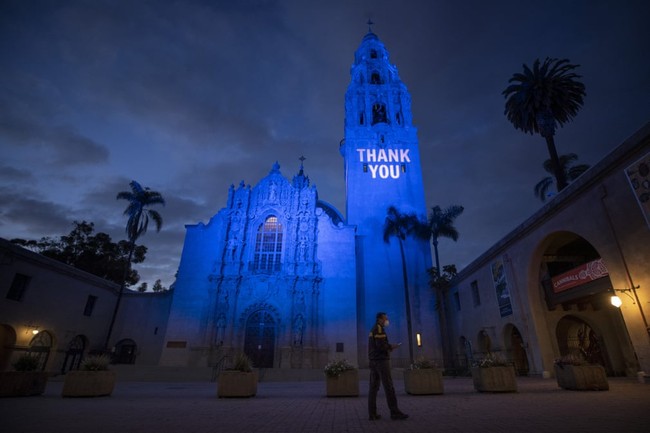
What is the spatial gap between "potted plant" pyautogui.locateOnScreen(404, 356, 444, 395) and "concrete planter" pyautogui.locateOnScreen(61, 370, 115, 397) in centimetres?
992

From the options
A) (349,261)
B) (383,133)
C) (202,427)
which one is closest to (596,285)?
(202,427)

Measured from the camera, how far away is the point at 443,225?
1137 inches

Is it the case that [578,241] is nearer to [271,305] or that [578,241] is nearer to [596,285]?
[596,285]

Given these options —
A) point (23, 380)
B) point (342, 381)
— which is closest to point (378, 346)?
point (342, 381)

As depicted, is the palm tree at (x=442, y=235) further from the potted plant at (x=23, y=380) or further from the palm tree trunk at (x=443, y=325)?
the potted plant at (x=23, y=380)

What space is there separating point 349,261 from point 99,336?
22901 mm

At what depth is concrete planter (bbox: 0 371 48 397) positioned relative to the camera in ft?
29.8

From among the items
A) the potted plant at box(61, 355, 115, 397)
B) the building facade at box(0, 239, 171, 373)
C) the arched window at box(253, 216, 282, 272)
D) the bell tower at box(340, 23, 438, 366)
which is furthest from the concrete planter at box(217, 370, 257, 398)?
the bell tower at box(340, 23, 438, 366)

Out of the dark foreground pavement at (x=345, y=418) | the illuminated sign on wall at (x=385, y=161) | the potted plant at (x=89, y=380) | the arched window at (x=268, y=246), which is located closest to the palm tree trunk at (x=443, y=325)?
the illuminated sign on wall at (x=385, y=161)

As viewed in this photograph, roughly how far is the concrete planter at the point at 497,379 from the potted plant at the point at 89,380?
12194 mm

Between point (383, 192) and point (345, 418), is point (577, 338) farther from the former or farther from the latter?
point (383, 192)

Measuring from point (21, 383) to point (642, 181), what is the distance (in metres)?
20.8

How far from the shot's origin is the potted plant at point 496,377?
387 inches

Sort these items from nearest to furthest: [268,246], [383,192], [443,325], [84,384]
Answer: [84,384] → [443,325] → [268,246] → [383,192]
